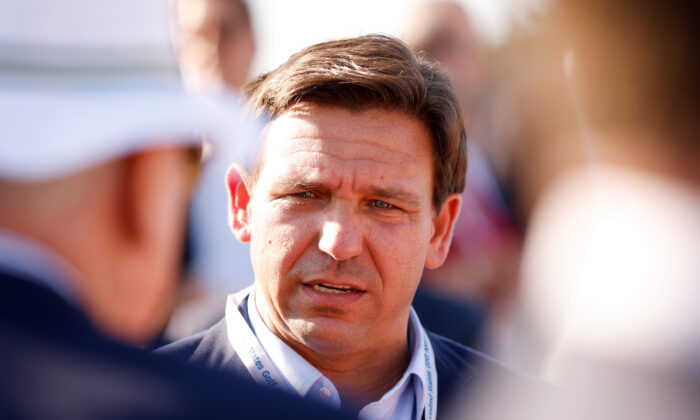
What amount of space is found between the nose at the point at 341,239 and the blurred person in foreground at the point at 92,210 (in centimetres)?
107

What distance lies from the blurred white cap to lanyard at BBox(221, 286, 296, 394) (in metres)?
1.23

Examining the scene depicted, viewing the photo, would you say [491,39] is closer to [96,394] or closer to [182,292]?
[182,292]

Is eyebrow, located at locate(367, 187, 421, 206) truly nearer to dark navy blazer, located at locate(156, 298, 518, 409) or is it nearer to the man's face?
the man's face

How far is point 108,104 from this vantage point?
1096mm

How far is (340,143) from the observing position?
7.82ft

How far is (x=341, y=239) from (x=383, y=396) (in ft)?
1.76

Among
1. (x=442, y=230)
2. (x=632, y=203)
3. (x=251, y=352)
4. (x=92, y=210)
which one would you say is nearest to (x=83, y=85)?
(x=92, y=210)

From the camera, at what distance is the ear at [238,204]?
98.9 inches

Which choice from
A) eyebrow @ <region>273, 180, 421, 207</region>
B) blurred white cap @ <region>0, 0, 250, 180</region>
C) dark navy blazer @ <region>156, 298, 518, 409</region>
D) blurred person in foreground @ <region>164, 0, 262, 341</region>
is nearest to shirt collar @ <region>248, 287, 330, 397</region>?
dark navy blazer @ <region>156, 298, 518, 409</region>

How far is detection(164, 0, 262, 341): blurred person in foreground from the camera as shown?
2.65m

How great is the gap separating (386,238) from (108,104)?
4.55 ft

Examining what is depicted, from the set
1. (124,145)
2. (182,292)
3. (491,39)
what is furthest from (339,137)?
(491,39)

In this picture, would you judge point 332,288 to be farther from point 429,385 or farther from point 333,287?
point 429,385

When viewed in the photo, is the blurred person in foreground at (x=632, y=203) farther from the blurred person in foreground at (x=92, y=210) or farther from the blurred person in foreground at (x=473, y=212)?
the blurred person in foreground at (x=473, y=212)
